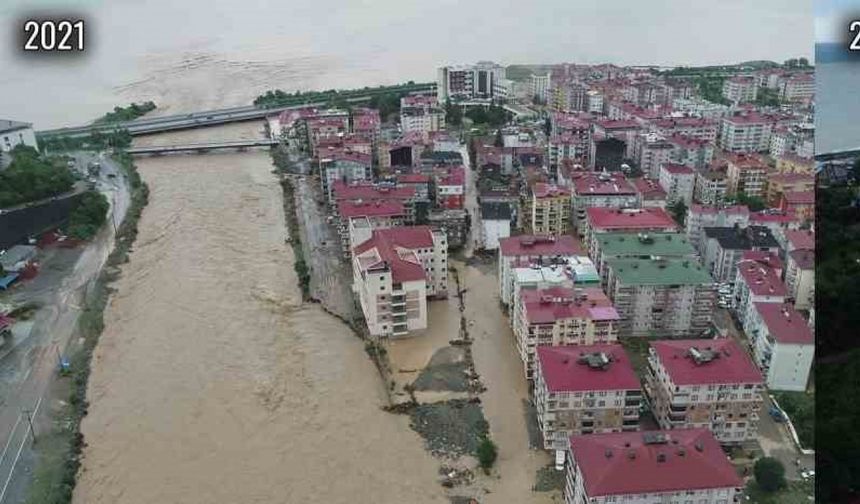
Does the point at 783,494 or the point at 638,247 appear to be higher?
the point at 638,247

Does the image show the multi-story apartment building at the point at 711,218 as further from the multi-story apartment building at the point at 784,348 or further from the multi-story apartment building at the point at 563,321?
the multi-story apartment building at the point at 563,321

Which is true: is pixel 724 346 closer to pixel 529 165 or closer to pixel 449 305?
pixel 449 305

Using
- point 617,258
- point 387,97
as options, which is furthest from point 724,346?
point 387,97

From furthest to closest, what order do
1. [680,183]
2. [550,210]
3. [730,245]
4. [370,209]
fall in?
[680,183]
[550,210]
[370,209]
[730,245]

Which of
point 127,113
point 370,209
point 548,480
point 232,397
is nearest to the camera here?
→ point 548,480

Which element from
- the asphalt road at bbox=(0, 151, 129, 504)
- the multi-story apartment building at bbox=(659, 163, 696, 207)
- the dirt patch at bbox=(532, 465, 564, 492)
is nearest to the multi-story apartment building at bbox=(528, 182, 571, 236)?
the multi-story apartment building at bbox=(659, 163, 696, 207)

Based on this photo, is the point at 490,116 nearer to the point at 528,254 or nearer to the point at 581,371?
the point at 528,254

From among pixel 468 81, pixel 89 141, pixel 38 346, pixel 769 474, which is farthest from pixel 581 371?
pixel 468 81
